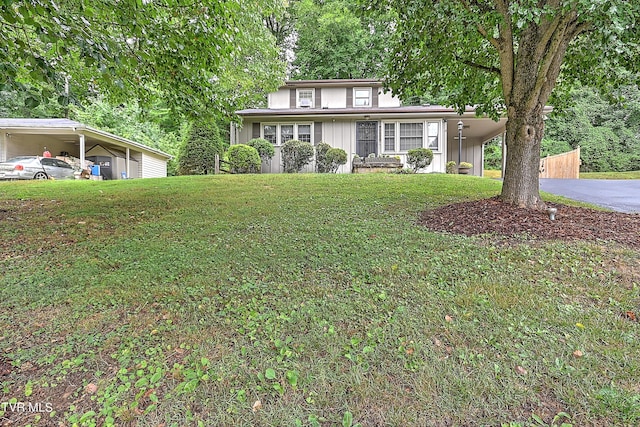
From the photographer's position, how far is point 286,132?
14.7 meters

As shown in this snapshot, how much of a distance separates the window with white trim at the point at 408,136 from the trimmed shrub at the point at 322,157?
8.66ft

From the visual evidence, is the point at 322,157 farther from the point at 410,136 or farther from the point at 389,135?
the point at 410,136

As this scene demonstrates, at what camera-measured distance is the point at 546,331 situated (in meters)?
2.30

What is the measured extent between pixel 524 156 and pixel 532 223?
3.84 ft

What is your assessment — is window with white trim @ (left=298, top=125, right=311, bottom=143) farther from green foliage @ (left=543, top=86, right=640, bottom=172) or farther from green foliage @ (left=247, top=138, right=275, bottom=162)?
green foliage @ (left=543, top=86, right=640, bottom=172)

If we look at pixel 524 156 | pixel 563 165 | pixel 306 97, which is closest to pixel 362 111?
pixel 306 97

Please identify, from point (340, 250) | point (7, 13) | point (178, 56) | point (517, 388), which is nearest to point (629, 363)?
point (517, 388)

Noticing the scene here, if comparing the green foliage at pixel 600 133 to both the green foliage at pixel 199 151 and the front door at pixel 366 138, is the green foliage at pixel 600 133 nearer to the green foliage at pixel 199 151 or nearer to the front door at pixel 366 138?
the front door at pixel 366 138

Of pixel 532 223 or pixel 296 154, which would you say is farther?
pixel 296 154

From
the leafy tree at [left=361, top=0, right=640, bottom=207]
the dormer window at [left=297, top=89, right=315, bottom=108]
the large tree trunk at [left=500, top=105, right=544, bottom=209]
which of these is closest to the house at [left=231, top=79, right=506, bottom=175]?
the dormer window at [left=297, top=89, right=315, bottom=108]

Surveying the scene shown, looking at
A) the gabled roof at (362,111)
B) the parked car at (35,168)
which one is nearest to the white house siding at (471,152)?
the gabled roof at (362,111)

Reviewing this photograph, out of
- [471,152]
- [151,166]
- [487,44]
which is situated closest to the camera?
[487,44]

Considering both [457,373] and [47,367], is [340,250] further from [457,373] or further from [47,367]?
[47,367]

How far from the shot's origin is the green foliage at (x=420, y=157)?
12.8 m
